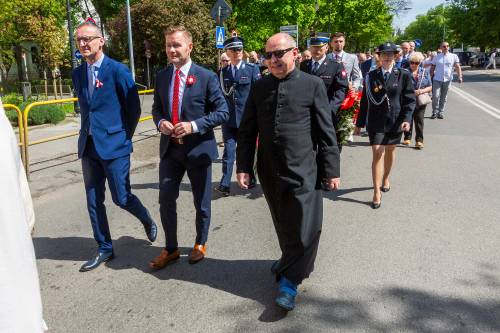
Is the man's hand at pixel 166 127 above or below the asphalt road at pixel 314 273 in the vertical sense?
above

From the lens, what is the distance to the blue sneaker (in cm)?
314

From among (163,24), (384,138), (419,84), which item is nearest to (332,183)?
(384,138)

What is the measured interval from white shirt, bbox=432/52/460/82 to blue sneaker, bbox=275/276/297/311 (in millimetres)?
11125

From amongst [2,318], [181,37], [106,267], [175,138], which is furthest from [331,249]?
[2,318]

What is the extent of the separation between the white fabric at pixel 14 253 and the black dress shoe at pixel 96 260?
268 cm

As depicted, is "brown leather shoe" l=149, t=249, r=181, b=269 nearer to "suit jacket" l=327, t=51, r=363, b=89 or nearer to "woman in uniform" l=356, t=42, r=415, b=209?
"woman in uniform" l=356, t=42, r=415, b=209

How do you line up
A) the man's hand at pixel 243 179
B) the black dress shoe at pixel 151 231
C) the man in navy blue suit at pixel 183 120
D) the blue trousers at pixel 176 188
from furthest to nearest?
1. the black dress shoe at pixel 151 231
2. the blue trousers at pixel 176 188
3. the man in navy blue suit at pixel 183 120
4. the man's hand at pixel 243 179

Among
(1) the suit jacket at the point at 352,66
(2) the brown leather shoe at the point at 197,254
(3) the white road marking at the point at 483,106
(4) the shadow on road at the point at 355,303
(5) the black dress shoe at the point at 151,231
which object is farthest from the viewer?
(3) the white road marking at the point at 483,106

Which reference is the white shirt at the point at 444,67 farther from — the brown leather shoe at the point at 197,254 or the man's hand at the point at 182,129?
the man's hand at the point at 182,129

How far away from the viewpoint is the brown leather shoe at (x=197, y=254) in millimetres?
4082

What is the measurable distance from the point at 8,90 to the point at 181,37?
27.6 metres

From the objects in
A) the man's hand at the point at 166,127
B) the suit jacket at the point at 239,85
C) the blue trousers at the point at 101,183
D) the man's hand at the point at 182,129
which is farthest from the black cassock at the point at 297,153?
the suit jacket at the point at 239,85

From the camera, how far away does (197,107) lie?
393cm

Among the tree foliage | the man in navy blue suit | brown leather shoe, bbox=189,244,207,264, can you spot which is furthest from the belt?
the tree foliage
